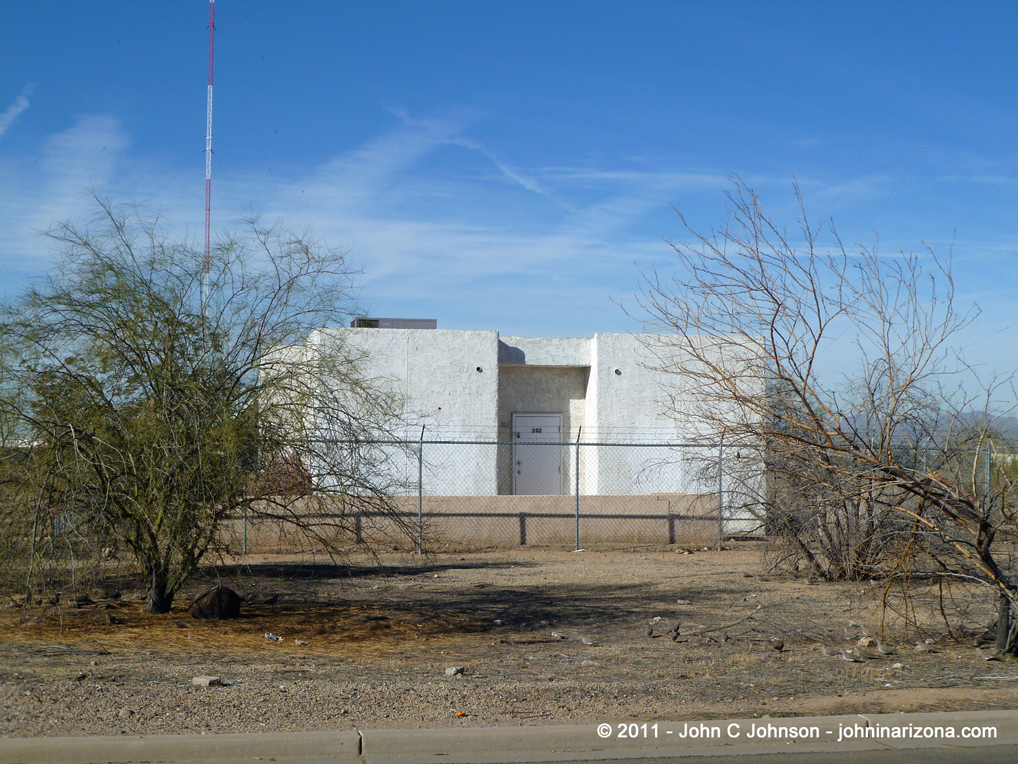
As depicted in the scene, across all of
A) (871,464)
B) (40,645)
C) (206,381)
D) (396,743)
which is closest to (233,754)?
(396,743)

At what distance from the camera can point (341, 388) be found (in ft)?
33.8

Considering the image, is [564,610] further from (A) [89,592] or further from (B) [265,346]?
(A) [89,592]

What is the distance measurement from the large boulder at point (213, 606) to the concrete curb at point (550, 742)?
4.73 meters

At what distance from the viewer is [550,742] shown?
589cm

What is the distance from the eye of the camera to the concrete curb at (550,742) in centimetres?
554

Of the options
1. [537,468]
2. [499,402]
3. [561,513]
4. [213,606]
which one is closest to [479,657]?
[213,606]

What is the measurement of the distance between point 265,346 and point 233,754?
5309mm

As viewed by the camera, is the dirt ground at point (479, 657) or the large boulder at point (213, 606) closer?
the dirt ground at point (479, 657)

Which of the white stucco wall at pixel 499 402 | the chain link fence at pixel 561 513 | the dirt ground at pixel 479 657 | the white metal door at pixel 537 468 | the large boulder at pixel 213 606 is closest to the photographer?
the dirt ground at pixel 479 657

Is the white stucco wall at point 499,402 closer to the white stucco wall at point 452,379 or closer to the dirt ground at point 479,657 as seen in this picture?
the white stucco wall at point 452,379

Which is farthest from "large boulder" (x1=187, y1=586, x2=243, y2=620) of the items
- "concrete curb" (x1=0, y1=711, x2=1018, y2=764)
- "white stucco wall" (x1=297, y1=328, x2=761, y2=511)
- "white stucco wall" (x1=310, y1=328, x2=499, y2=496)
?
"white stucco wall" (x1=310, y1=328, x2=499, y2=496)

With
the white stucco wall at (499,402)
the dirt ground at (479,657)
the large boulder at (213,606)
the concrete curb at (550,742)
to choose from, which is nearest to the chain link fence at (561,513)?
the white stucco wall at (499,402)

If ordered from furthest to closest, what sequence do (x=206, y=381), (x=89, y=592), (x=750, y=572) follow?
(x=750, y=572) < (x=89, y=592) < (x=206, y=381)

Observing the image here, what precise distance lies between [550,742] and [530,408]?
18.9 meters
